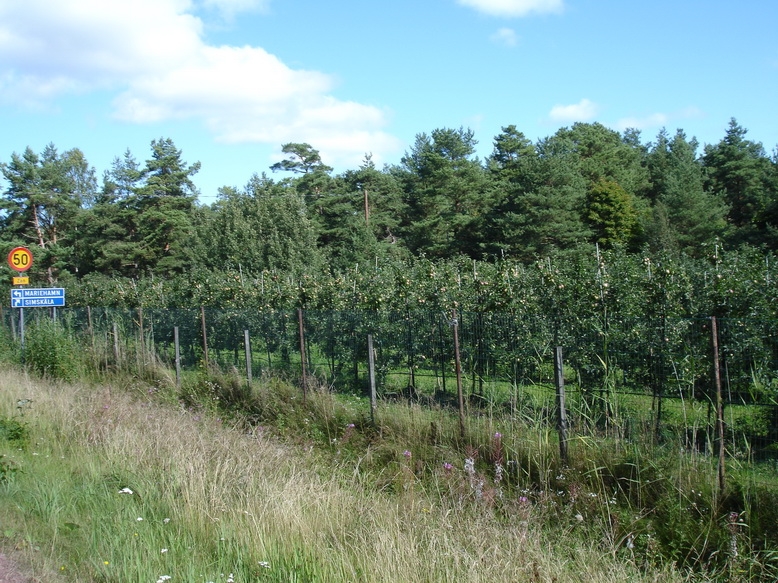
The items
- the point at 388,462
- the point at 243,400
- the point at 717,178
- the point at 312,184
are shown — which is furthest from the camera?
the point at 717,178

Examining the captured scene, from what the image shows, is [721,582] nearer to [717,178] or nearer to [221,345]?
[221,345]

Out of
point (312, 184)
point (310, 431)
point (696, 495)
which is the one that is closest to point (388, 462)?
point (310, 431)

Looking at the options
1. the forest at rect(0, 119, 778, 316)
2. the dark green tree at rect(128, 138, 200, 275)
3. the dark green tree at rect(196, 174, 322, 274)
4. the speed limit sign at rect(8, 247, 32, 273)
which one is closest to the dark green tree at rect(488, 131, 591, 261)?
the forest at rect(0, 119, 778, 316)

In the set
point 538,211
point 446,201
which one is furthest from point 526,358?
point 446,201

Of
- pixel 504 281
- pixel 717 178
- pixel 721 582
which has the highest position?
pixel 717 178

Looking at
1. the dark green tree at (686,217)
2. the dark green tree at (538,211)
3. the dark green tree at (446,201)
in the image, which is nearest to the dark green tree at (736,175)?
the dark green tree at (686,217)

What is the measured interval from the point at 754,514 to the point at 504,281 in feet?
25.3

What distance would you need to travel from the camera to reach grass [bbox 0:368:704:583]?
13.9 ft

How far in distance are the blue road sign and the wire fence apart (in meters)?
0.71

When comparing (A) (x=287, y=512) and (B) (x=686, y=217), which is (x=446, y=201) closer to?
(B) (x=686, y=217)

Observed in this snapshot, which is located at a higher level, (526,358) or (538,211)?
(538,211)

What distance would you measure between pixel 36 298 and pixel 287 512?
14211 millimetres

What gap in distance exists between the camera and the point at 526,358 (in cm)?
999

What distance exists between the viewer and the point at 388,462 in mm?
7500
